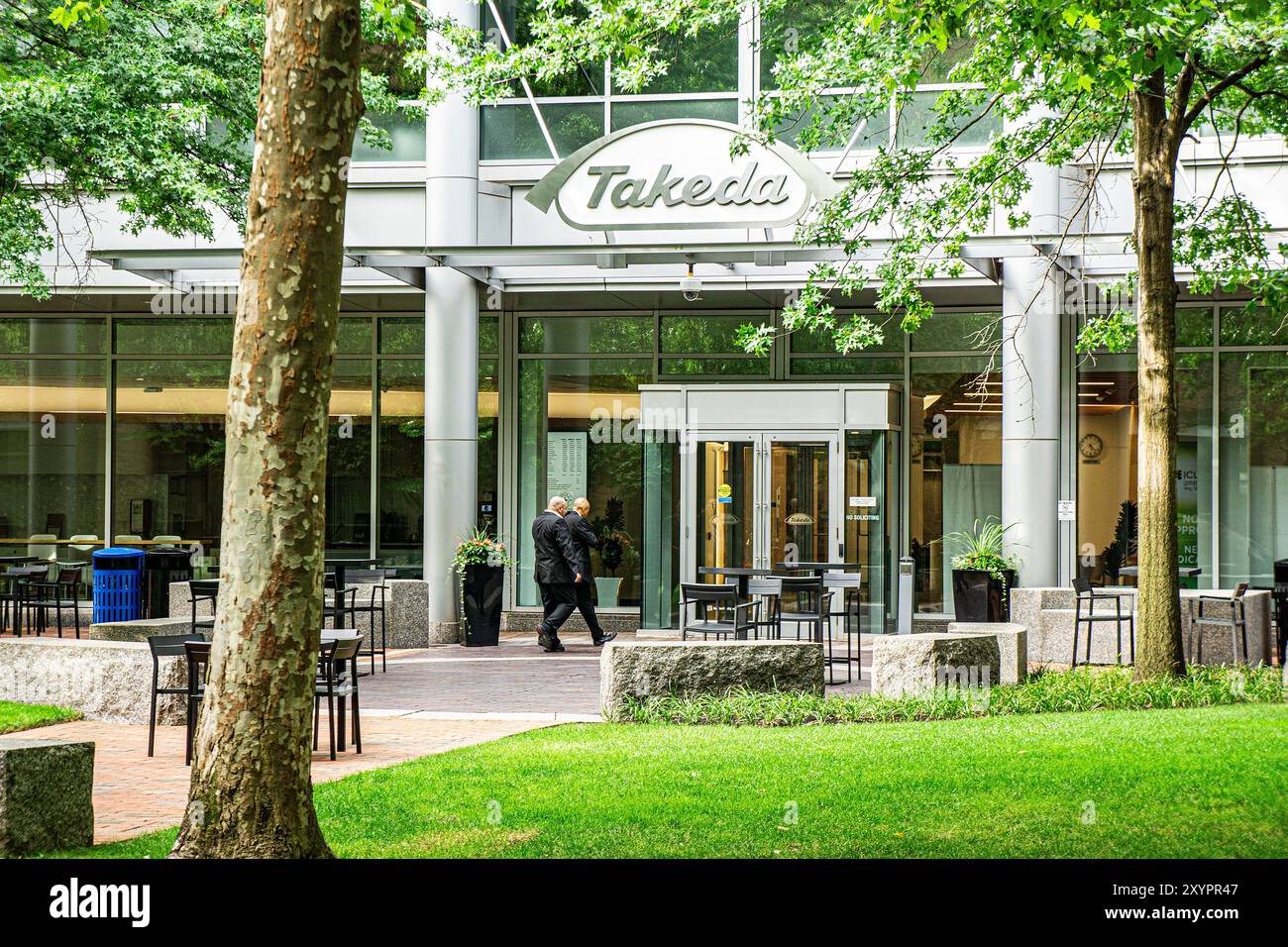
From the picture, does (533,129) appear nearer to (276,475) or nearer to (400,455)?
(400,455)

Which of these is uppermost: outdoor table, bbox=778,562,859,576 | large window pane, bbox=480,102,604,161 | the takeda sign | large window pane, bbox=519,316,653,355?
large window pane, bbox=480,102,604,161

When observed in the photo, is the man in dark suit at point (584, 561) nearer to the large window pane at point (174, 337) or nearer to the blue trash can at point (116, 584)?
the blue trash can at point (116, 584)

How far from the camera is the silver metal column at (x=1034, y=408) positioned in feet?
54.5

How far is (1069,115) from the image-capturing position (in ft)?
40.7

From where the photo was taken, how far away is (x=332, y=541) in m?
20.4

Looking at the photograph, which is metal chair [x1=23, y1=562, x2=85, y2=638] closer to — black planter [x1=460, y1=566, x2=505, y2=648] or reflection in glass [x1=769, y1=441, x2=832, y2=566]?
black planter [x1=460, y1=566, x2=505, y2=648]

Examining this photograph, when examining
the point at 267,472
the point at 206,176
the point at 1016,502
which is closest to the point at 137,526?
the point at 206,176

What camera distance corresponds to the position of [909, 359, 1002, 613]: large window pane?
19.3 metres

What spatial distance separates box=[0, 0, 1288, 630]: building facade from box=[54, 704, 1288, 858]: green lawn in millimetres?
7797

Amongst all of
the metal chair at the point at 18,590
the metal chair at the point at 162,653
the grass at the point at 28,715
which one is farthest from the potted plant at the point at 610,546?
the metal chair at the point at 162,653

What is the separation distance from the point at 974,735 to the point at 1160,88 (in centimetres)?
573

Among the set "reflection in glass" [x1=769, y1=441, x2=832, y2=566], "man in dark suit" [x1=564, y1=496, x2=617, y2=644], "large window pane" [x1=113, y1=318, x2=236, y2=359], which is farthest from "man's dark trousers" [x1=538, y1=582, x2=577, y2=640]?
"large window pane" [x1=113, y1=318, x2=236, y2=359]

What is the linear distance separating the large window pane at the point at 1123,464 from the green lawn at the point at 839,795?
9.39 m

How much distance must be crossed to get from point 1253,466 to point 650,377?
8.37 m
